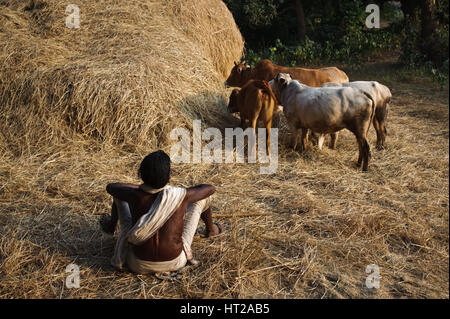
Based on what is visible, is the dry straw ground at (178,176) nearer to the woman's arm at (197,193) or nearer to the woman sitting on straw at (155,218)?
the woman sitting on straw at (155,218)

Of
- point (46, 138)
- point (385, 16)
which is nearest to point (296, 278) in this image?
point (46, 138)

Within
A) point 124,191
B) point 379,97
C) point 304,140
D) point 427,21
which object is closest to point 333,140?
point 304,140

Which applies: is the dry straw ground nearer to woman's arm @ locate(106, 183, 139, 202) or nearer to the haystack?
the haystack

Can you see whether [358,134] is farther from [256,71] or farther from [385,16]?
[385,16]

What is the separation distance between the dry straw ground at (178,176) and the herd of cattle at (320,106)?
34 centimetres

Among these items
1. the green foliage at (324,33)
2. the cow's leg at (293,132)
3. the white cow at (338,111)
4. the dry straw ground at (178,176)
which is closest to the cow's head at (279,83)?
the white cow at (338,111)

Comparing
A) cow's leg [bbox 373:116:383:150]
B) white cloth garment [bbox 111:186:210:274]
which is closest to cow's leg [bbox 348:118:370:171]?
cow's leg [bbox 373:116:383:150]

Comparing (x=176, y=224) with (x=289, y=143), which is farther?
(x=289, y=143)

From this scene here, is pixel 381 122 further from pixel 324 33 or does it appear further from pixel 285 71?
pixel 324 33

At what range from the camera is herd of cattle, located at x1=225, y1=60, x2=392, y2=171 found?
5.46 metres

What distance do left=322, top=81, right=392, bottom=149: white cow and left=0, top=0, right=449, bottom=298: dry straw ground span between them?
0.25 meters

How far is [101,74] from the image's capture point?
610 cm

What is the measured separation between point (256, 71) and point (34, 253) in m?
5.10
